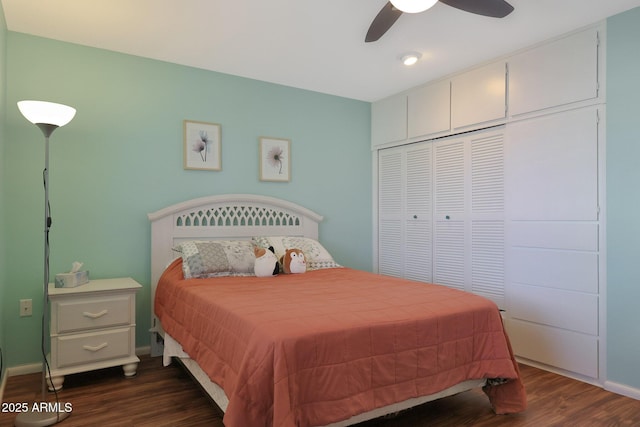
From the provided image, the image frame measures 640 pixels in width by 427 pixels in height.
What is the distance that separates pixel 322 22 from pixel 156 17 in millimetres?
1109

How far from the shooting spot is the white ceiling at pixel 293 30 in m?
2.59

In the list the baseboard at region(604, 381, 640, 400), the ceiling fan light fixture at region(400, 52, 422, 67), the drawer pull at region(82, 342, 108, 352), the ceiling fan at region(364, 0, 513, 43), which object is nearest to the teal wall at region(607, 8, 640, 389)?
the baseboard at region(604, 381, 640, 400)

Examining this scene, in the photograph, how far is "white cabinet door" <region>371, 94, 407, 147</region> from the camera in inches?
169

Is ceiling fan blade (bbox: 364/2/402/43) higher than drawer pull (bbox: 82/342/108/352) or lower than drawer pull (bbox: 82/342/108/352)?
higher

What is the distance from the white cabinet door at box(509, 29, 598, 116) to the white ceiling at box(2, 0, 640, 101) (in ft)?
0.33

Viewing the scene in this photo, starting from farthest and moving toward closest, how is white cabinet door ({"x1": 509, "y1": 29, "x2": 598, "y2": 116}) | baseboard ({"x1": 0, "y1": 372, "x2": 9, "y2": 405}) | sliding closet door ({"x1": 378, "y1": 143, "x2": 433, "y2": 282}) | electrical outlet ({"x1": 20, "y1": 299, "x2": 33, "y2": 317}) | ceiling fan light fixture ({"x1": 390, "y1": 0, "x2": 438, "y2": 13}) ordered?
1. sliding closet door ({"x1": 378, "y1": 143, "x2": 433, "y2": 282})
2. electrical outlet ({"x1": 20, "y1": 299, "x2": 33, "y2": 317})
3. white cabinet door ({"x1": 509, "y1": 29, "x2": 598, "y2": 116})
4. baseboard ({"x1": 0, "y1": 372, "x2": 9, "y2": 405})
5. ceiling fan light fixture ({"x1": 390, "y1": 0, "x2": 438, "y2": 13})

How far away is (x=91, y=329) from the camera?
2.72m

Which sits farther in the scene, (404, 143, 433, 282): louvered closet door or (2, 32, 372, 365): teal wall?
(404, 143, 433, 282): louvered closet door

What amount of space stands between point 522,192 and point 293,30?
2139mm

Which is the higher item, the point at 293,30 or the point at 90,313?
the point at 293,30

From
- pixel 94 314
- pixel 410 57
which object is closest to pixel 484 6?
pixel 410 57

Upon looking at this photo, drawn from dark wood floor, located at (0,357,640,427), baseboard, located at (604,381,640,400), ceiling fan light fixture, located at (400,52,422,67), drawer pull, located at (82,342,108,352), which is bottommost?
dark wood floor, located at (0,357,640,427)

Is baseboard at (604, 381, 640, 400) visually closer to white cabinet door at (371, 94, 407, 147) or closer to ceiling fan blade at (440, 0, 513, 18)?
ceiling fan blade at (440, 0, 513, 18)

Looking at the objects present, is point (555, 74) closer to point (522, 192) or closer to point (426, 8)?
point (522, 192)
